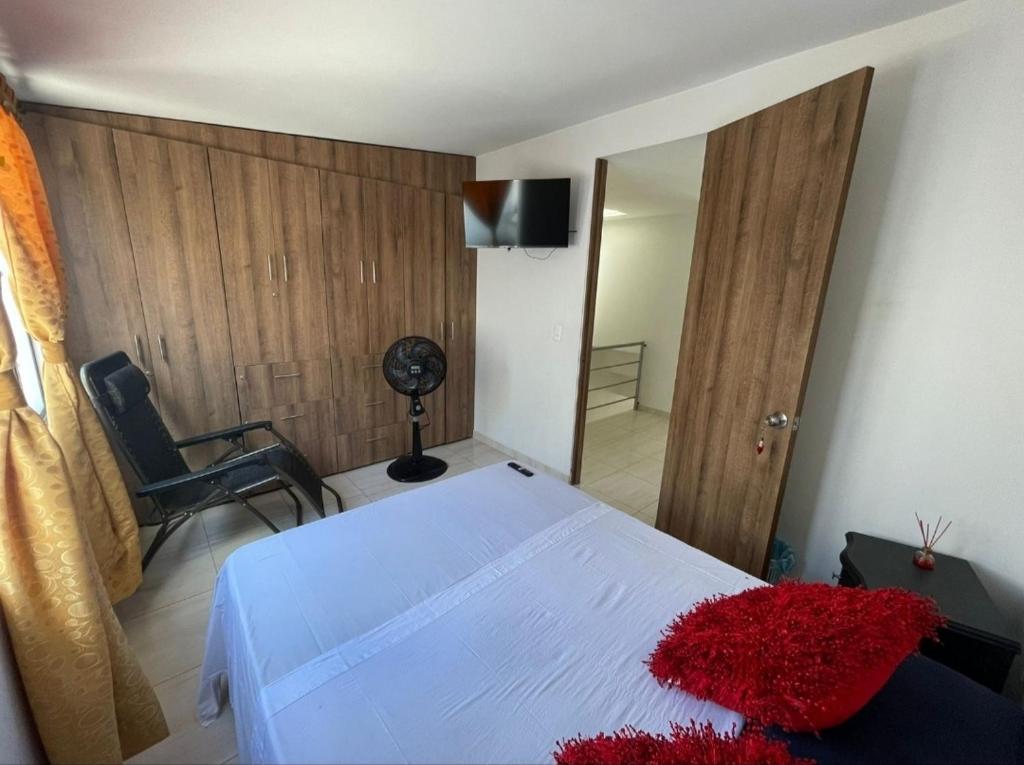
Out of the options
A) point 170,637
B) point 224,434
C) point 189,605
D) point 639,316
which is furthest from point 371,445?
point 639,316

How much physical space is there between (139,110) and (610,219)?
14.5 feet

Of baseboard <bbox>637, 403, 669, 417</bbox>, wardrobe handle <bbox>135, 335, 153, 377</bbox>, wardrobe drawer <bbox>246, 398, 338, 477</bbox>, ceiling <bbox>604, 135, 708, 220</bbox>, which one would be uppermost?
ceiling <bbox>604, 135, 708, 220</bbox>

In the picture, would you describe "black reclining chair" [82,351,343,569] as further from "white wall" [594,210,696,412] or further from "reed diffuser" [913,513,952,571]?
"white wall" [594,210,696,412]

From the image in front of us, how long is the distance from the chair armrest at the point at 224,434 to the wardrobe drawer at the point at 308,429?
174mm

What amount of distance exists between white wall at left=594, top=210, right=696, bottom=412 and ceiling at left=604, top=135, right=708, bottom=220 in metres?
0.43

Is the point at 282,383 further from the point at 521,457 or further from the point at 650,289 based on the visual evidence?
the point at 650,289

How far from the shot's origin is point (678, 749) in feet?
2.63

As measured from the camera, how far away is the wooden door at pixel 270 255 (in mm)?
2539

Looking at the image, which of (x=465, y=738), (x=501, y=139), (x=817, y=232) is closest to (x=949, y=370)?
(x=817, y=232)

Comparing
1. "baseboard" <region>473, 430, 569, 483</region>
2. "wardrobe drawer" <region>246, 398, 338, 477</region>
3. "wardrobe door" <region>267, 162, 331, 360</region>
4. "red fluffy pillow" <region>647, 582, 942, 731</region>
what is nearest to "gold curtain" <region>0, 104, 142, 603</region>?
"wardrobe drawer" <region>246, 398, 338, 477</region>

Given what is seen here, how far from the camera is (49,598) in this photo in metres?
1.15

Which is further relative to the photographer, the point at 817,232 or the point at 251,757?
the point at 817,232

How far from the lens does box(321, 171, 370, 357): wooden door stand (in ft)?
9.34

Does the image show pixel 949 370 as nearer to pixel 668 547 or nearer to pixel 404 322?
pixel 668 547
